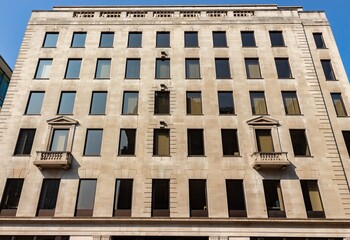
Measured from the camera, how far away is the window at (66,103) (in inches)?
1006

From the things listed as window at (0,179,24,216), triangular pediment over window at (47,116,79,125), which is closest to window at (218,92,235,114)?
triangular pediment over window at (47,116,79,125)

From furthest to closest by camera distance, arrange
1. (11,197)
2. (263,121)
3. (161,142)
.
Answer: (263,121)
(161,142)
(11,197)

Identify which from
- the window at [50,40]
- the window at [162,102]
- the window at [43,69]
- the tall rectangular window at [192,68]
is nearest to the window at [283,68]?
the tall rectangular window at [192,68]

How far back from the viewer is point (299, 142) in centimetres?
2414

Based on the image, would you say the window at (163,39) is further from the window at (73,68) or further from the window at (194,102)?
the window at (73,68)

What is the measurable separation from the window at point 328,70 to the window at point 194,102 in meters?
13.3

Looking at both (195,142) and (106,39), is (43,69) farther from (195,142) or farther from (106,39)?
(195,142)

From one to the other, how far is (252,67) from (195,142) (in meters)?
10.3

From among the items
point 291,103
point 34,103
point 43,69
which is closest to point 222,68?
point 291,103

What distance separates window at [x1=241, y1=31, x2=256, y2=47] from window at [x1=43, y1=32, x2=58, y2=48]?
20481 millimetres

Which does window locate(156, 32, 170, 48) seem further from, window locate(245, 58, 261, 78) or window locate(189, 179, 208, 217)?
window locate(189, 179, 208, 217)

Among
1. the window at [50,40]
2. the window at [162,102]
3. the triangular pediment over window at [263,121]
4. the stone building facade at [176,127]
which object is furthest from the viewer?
the window at [50,40]

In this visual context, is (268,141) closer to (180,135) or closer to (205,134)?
(205,134)

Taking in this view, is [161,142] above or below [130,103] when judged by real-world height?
below
